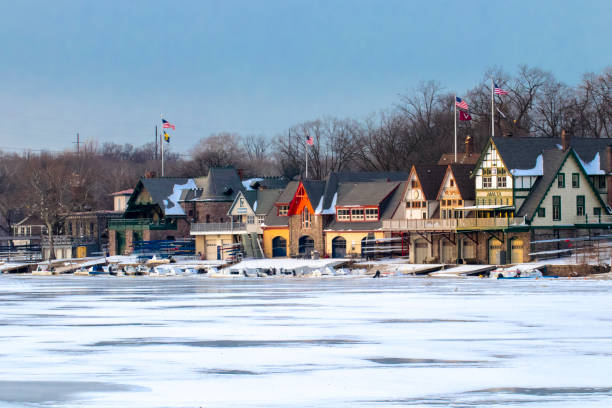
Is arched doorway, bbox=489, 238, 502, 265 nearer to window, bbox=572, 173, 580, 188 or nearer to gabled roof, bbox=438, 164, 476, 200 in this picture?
gabled roof, bbox=438, 164, 476, 200

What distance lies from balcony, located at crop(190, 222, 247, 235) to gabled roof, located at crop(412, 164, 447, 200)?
22.8 metres

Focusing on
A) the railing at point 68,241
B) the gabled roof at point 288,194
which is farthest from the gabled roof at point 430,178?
the railing at point 68,241

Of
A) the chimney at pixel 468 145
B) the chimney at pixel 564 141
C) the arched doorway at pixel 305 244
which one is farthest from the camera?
the chimney at pixel 468 145

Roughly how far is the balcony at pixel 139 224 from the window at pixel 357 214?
26.1 m

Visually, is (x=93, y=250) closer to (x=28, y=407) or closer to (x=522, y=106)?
(x=522, y=106)

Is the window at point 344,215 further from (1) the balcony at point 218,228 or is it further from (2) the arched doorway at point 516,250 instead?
(2) the arched doorway at point 516,250

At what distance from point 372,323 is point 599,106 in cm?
8967

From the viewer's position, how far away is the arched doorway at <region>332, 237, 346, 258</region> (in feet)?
316

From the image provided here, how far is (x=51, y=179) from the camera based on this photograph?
13912 cm

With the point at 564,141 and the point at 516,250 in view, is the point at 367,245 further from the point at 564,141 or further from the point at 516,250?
the point at 564,141

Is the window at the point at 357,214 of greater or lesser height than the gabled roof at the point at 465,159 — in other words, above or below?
below

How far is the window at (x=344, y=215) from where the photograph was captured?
97312mm

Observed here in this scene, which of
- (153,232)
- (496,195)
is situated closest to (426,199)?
(496,195)

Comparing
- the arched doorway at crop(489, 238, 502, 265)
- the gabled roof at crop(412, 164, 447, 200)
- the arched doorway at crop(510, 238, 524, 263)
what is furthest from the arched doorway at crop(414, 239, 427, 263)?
the arched doorway at crop(510, 238, 524, 263)
